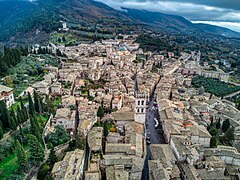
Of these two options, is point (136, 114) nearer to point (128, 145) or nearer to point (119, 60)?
point (128, 145)

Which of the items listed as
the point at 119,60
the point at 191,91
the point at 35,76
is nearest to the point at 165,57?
the point at 119,60

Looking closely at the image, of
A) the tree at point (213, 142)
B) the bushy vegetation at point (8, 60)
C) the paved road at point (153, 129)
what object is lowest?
the paved road at point (153, 129)

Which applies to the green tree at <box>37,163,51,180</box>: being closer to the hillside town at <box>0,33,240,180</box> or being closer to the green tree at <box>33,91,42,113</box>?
the hillside town at <box>0,33,240,180</box>

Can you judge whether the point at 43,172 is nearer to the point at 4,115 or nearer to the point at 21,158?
the point at 21,158

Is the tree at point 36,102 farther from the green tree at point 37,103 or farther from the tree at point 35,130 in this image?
the tree at point 35,130

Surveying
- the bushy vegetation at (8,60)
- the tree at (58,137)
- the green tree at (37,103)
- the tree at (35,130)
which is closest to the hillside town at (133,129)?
the tree at (58,137)

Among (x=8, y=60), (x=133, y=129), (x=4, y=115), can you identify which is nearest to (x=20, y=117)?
(x=4, y=115)
